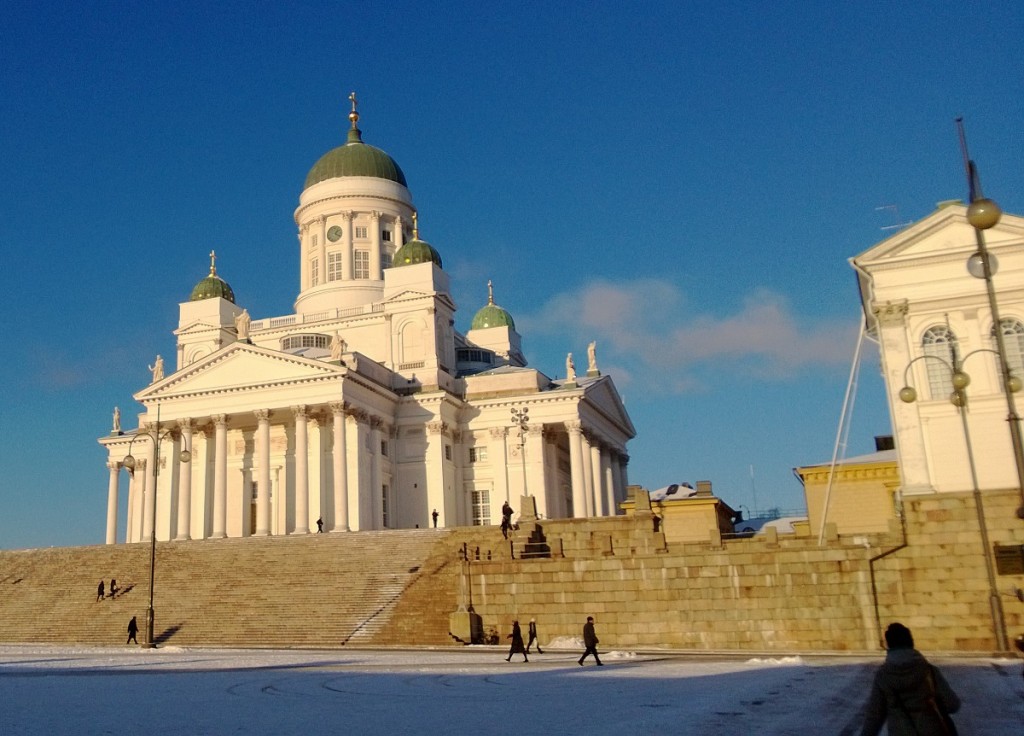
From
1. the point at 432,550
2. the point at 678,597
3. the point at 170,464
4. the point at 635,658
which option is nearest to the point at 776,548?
the point at 678,597

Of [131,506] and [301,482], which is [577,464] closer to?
[301,482]

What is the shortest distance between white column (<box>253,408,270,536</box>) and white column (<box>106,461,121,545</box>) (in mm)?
12591

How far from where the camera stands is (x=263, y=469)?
5200 centimetres

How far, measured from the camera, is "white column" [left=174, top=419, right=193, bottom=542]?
178 feet

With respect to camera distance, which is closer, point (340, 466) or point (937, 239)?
point (937, 239)

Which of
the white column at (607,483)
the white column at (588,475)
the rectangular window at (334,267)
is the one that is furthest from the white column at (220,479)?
the white column at (607,483)

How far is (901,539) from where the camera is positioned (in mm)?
31000

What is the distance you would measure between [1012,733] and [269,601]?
28.5m

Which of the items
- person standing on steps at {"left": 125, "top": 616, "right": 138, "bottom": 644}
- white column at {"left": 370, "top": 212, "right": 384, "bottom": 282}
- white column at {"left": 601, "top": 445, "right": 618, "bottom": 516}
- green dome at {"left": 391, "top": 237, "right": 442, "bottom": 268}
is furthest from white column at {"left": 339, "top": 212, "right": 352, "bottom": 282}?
person standing on steps at {"left": 125, "top": 616, "right": 138, "bottom": 644}

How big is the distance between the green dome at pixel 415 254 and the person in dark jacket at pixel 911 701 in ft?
187

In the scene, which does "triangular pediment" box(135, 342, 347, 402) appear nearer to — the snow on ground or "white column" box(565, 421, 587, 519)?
"white column" box(565, 421, 587, 519)

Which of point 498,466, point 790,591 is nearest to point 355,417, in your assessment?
point 498,466

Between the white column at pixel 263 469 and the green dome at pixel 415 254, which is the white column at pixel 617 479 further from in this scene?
the white column at pixel 263 469

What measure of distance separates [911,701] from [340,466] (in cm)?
4594
